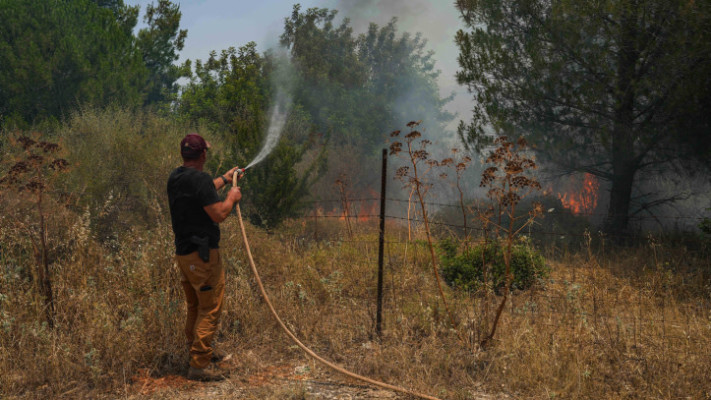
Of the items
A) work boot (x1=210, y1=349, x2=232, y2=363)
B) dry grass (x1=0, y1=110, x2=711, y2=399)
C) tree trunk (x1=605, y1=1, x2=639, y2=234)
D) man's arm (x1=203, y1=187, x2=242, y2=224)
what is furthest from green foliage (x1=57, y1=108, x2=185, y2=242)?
tree trunk (x1=605, y1=1, x2=639, y2=234)

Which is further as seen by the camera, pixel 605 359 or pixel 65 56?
pixel 65 56

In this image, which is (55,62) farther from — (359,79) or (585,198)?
(585,198)

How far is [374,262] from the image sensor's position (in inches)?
296

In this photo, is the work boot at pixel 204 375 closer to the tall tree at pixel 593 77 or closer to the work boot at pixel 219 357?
the work boot at pixel 219 357

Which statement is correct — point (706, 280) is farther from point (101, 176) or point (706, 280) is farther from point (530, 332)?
point (101, 176)

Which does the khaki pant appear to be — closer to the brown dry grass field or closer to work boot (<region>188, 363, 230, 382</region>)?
work boot (<region>188, 363, 230, 382</region>)

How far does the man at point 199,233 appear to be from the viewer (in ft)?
13.1

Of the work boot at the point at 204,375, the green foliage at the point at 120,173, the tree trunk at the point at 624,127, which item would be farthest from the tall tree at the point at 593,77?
the work boot at the point at 204,375

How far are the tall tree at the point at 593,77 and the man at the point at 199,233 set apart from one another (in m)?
8.64

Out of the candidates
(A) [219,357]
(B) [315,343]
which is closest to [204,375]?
(A) [219,357]

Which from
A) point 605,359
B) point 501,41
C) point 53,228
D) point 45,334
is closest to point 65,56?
point 53,228

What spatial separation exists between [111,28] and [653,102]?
65.7 ft

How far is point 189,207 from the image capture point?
13.3 feet

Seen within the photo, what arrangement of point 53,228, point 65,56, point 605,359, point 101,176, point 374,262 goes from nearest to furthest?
1. point 605,359
2. point 53,228
3. point 374,262
4. point 101,176
5. point 65,56
